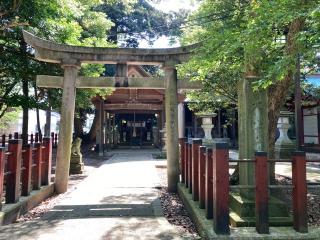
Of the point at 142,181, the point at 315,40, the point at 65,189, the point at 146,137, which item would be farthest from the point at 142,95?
the point at 315,40

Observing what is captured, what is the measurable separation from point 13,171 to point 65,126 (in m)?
2.64

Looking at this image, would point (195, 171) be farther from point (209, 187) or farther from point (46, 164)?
point (46, 164)

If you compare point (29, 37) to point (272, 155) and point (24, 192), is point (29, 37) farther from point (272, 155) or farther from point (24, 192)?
point (272, 155)

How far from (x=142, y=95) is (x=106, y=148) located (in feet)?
15.6

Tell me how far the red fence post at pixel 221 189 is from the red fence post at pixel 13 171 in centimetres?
381

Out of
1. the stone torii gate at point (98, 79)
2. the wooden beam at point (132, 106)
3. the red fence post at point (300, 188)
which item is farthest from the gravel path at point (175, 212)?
the wooden beam at point (132, 106)

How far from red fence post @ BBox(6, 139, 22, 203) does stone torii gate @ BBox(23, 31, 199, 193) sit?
2.48 m

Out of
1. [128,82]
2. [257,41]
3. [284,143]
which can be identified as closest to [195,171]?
[257,41]

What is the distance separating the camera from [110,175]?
11797 millimetres

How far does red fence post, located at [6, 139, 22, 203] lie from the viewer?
6.29m

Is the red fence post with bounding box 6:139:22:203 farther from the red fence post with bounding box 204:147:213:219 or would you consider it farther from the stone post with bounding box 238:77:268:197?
the stone post with bounding box 238:77:268:197

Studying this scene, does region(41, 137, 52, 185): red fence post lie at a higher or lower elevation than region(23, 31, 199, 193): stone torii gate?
lower

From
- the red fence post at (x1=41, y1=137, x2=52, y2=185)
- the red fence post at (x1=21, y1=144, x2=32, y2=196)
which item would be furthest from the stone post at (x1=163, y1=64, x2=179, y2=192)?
the red fence post at (x1=21, y1=144, x2=32, y2=196)

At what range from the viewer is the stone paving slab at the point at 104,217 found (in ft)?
16.7
